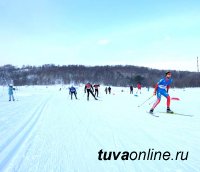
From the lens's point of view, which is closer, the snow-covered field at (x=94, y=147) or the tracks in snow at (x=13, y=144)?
the snow-covered field at (x=94, y=147)

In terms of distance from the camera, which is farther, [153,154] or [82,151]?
[82,151]

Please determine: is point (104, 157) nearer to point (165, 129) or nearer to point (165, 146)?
point (165, 146)

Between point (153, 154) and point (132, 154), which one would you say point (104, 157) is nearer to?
point (132, 154)

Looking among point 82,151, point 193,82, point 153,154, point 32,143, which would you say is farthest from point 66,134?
point 193,82

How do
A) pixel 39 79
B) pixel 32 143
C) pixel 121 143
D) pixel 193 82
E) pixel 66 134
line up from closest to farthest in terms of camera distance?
1. pixel 121 143
2. pixel 32 143
3. pixel 66 134
4. pixel 193 82
5. pixel 39 79

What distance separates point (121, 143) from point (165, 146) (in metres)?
0.86

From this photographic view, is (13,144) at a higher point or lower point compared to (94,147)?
lower

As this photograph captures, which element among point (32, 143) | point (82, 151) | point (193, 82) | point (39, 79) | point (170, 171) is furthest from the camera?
point (39, 79)

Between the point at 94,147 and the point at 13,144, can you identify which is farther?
the point at 13,144

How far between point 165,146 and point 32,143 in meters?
2.75

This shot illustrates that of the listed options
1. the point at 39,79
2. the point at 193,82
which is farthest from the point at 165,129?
the point at 39,79

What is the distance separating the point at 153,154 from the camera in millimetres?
4199

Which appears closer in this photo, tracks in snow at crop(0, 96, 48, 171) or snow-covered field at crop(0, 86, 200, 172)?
snow-covered field at crop(0, 86, 200, 172)

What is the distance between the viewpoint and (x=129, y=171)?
11.6 ft
